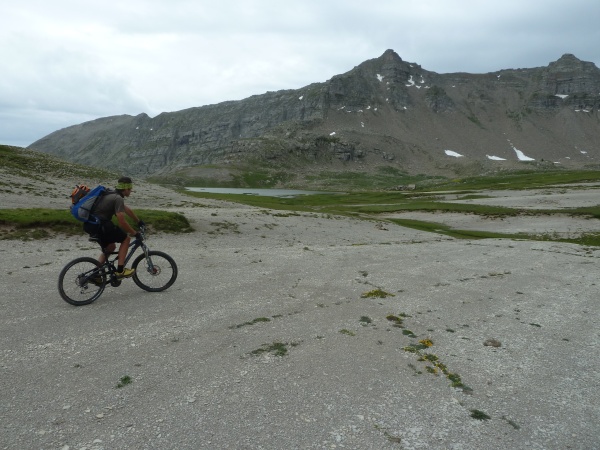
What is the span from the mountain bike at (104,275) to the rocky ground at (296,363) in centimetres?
44

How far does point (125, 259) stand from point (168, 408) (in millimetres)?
7688

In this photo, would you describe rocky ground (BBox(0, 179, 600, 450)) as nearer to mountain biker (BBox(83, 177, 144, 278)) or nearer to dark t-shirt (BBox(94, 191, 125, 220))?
mountain biker (BBox(83, 177, 144, 278))

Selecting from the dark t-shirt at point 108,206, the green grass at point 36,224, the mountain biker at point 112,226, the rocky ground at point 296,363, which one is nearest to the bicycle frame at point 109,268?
the mountain biker at point 112,226

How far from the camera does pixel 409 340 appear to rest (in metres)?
11.8

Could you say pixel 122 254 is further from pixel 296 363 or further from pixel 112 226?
pixel 296 363

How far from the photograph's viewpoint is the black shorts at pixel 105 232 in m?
13.3

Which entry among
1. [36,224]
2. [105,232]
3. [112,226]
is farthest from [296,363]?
[36,224]

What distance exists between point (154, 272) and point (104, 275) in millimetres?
1683

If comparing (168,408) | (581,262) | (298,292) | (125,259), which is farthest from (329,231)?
(168,408)

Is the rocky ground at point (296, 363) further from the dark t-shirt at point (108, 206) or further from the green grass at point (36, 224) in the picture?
the green grass at point (36, 224)

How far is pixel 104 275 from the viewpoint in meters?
13.6

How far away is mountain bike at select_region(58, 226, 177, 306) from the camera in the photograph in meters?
12.9

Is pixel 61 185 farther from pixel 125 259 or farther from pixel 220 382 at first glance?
pixel 220 382

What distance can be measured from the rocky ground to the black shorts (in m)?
2.03
